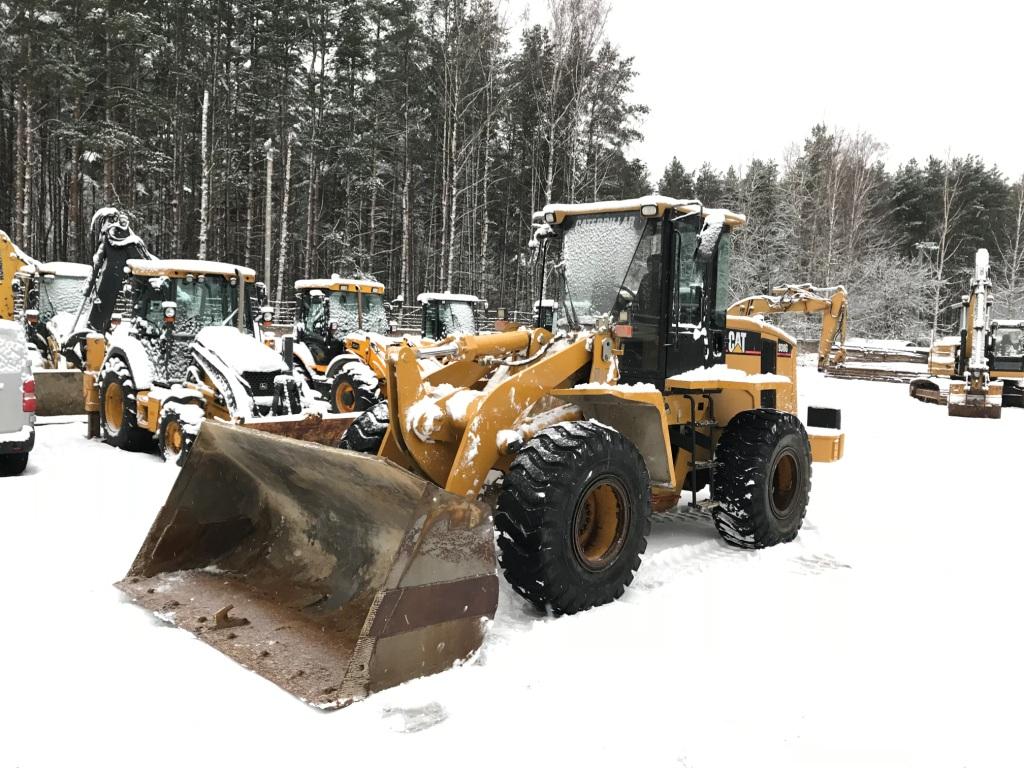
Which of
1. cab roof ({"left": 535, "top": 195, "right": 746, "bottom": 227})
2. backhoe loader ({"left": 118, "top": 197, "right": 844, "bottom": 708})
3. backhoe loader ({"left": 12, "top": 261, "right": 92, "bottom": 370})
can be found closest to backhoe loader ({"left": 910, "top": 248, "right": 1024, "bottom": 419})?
backhoe loader ({"left": 118, "top": 197, "right": 844, "bottom": 708})

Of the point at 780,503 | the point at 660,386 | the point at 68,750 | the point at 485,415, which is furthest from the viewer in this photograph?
the point at 780,503

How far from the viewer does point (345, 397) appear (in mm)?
11750

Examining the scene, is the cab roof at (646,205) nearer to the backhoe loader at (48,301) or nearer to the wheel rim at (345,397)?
the wheel rim at (345,397)

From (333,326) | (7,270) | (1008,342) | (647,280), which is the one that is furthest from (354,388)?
(1008,342)

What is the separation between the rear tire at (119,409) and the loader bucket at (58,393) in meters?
2.62

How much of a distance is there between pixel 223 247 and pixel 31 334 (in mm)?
17303

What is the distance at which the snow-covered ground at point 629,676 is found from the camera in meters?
2.94

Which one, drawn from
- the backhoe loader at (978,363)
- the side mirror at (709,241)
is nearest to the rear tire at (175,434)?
the side mirror at (709,241)

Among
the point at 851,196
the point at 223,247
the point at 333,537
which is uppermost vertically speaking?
the point at 851,196

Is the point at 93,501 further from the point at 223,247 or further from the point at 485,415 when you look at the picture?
the point at 223,247

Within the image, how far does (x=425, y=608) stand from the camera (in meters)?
3.37

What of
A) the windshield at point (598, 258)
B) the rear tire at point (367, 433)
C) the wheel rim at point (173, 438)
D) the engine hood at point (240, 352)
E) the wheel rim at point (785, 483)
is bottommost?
the wheel rim at point (173, 438)

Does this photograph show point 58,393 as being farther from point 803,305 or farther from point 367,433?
point 803,305

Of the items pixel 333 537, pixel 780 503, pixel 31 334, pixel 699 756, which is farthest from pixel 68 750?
pixel 31 334
